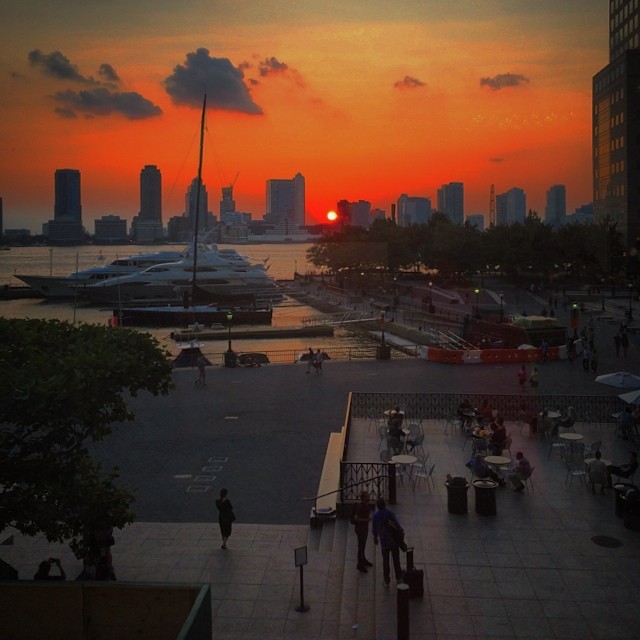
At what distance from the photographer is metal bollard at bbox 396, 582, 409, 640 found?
8547 millimetres

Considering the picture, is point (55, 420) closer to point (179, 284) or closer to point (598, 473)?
point (598, 473)

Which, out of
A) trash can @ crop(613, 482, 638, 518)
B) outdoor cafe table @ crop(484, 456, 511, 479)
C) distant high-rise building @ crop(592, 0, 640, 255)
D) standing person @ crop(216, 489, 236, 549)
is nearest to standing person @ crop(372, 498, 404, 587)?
standing person @ crop(216, 489, 236, 549)

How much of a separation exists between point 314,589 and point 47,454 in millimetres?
4398

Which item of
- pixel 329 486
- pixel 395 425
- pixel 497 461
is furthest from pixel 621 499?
pixel 395 425

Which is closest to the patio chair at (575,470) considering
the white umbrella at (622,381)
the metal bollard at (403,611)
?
the metal bollard at (403,611)

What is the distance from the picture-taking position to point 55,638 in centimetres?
798

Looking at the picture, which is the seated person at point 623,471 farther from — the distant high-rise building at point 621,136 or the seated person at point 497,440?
the distant high-rise building at point 621,136

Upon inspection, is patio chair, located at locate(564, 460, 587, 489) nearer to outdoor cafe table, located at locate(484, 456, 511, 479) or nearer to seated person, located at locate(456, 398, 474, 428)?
outdoor cafe table, located at locate(484, 456, 511, 479)

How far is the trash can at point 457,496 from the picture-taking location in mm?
12922

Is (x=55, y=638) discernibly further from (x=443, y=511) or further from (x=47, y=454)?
(x=443, y=511)

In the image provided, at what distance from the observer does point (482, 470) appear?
14.5 m

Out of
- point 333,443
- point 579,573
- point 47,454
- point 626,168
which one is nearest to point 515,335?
point 333,443

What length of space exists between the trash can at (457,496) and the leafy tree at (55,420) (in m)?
5.98

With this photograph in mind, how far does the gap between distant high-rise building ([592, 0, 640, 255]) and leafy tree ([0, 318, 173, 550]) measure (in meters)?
71.8
